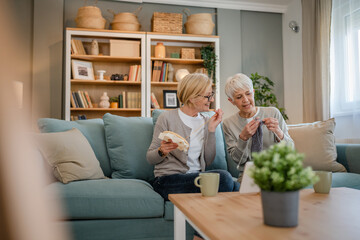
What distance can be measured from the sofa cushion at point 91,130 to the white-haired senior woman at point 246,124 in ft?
2.91

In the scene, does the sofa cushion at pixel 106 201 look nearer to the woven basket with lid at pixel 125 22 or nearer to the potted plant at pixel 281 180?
the potted plant at pixel 281 180

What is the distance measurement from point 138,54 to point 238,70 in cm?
157

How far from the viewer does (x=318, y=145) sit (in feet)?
7.91

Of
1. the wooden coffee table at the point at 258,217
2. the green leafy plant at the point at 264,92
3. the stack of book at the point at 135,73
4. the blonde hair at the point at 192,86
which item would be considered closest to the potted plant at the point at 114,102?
the stack of book at the point at 135,73

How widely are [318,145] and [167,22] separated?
2.82m

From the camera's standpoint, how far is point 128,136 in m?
2.28

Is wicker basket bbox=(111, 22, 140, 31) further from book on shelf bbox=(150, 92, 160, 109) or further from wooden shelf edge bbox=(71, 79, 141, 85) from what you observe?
book on shelf bbox=(150, 92, 160, 109)

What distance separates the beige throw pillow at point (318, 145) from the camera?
2379mm

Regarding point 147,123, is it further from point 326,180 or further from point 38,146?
point 326,180

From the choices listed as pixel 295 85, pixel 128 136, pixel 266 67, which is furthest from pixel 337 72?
pixel 128 136

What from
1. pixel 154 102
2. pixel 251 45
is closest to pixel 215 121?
pixel 154 102

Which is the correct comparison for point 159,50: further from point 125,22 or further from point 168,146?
point 168,146

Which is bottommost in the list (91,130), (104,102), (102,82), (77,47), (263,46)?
(91,130)

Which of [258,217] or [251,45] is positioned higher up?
[251,45]
